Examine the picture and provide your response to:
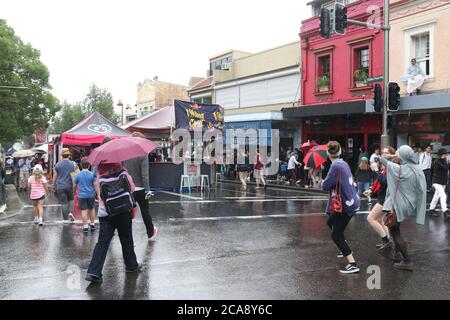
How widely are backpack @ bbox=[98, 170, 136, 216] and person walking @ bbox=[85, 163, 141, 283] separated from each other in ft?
0.12

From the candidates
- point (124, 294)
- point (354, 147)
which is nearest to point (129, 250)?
point (124, 294)

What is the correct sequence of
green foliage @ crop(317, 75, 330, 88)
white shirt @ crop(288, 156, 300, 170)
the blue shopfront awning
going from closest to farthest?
white shirt @ crop(288, 156, 300, 170), green foliage @ crop(317, 75, 330, 88), the blue shopfront awning

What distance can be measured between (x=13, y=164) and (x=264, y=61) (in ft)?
48.8

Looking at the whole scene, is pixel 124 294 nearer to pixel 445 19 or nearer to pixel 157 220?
pixel 157 220

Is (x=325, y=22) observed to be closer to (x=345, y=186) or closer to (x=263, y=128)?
(x=345, y=186)

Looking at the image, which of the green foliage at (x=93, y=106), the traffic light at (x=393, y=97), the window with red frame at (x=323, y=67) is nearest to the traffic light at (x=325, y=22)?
the traffic light at (x=393, y=97)

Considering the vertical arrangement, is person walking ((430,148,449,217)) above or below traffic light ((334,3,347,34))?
below

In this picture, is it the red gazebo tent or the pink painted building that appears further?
the pink painted building

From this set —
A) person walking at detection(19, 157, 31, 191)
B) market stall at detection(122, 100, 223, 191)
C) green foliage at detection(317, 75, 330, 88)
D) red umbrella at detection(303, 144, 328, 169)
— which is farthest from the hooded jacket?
person walking at detection(19, 157, 31, 191)

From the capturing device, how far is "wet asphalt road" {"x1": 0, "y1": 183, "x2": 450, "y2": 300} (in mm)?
5219

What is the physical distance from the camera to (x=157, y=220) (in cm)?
1047

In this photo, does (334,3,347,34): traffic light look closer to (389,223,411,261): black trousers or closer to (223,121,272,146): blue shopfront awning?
(389,223,411,261): black trousers

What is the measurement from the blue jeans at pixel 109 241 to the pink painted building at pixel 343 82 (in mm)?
14379
